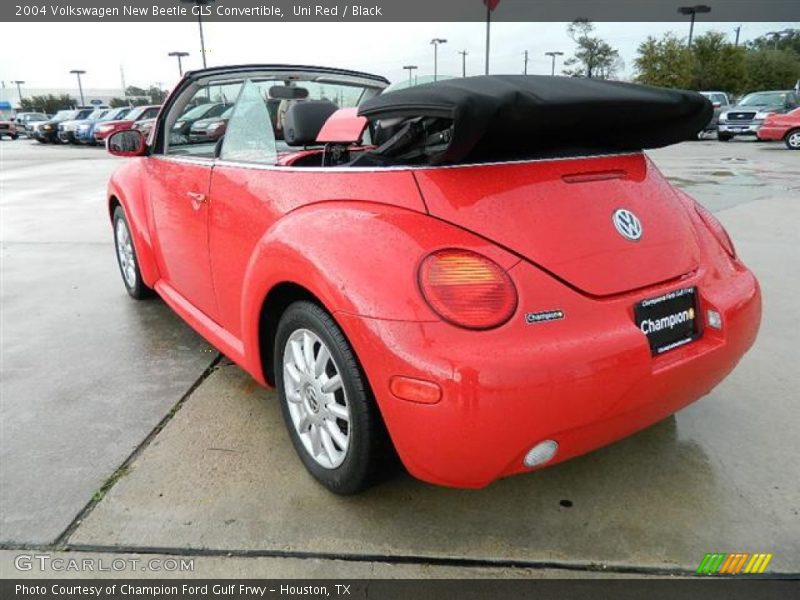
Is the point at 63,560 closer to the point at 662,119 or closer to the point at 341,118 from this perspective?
the point at 341,118

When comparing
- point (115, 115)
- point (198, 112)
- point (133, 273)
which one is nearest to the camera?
point (198, 112)

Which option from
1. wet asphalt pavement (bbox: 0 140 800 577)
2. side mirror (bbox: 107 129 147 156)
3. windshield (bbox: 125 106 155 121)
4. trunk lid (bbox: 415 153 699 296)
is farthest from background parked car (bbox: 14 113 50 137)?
trunk lid (bbox: 415 153 699 296)

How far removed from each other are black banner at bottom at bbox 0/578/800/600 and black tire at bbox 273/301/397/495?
0.33 meters

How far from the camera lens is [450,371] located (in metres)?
1.64

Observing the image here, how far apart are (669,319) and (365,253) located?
951 millimetres

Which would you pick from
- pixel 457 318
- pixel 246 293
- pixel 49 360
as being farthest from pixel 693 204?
pixel 49 360

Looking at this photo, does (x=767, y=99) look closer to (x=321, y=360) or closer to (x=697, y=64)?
(x=697, y=64)

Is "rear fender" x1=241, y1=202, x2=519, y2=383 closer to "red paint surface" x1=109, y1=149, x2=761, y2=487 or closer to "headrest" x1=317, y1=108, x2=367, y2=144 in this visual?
"red paint surface" x1=109, y1=149, x2=761, y2=487

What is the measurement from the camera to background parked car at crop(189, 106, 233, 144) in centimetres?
341

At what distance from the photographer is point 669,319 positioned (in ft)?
6.39

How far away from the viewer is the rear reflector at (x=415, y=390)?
166 cm

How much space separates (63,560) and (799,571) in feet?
7.24

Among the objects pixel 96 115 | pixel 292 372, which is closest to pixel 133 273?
pixel 292 372

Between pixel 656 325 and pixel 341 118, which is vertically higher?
pixel 341 118
